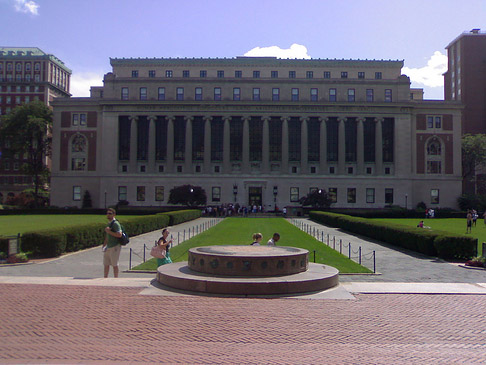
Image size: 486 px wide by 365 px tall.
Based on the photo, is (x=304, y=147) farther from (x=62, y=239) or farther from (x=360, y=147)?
(x=62, y=239)

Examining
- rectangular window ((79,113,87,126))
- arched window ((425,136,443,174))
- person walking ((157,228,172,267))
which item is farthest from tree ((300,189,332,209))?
person walking ((157,228,172,267))

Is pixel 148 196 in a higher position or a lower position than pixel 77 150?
lower

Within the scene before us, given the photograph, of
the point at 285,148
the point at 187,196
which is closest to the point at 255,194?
the point at 285,148

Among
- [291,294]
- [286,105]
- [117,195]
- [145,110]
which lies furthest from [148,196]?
[291,294]

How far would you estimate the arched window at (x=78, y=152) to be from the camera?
82750 millimetres

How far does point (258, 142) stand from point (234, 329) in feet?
245

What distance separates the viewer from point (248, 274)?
539 inches

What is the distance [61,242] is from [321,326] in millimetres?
16749

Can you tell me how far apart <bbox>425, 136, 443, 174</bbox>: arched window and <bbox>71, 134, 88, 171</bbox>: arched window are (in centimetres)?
6353

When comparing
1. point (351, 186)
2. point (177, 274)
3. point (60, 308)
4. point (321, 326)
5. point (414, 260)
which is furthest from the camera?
point (351, 186)

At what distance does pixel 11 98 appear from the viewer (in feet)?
380

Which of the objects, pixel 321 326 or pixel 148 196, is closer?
pixel 321 326

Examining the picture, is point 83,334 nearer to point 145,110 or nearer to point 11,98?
point 145,110

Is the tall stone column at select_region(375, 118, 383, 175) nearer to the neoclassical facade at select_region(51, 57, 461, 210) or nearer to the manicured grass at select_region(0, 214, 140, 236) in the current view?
the neoclassical facade at select_region(51, 57, 461, 210)
